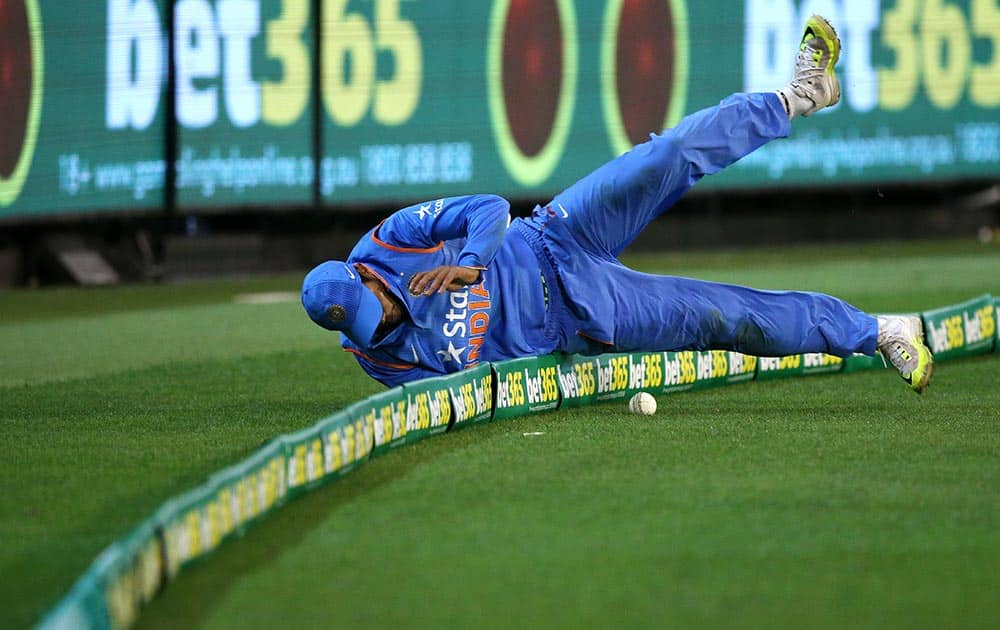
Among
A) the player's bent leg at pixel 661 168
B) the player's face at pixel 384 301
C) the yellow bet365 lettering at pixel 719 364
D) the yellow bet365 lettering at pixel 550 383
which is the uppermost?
the player's bent leg at pixel 661 168

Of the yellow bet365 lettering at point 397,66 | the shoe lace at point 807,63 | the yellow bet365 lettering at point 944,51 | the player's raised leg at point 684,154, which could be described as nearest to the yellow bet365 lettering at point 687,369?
the player's raised leg at point 684,154

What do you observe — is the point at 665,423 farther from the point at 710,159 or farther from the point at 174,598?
the point at 174,598

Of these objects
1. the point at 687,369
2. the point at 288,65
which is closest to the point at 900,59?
the point at 288,65

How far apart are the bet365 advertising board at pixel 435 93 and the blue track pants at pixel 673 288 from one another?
21.4 ft

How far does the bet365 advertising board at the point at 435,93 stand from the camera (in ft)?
→ 37.7

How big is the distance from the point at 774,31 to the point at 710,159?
812cm

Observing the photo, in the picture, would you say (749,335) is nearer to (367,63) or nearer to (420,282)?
(420,282)

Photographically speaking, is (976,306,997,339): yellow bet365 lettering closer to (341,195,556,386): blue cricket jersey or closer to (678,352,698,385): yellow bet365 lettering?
(678,352,698,385): yellow bet365 lettering

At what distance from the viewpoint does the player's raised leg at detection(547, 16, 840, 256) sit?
5.64 m

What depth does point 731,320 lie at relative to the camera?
18.7ft

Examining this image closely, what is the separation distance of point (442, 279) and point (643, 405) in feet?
3.15

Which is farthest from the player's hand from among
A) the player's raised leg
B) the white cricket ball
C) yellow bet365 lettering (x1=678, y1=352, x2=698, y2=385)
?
yellow bet365 lettering (x1=678, y1=352, x2=698, y2=385)

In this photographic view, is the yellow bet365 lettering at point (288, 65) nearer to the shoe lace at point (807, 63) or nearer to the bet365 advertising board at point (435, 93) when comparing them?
the bet365 advertising board at point (435, 93)

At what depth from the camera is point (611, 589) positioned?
3389 mm
